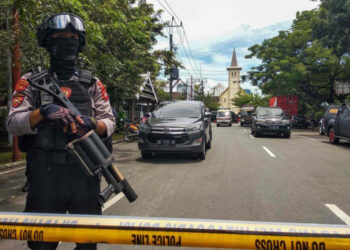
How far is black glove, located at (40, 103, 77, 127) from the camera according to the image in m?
1.71

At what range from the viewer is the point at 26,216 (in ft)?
4.81

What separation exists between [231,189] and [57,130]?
4005mm

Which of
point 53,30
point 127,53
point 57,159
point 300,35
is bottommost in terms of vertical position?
point 57,159

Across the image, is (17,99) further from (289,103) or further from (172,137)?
(289,103)

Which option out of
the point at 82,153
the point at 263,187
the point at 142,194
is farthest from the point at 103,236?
the point at 263,187

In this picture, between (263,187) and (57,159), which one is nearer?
(57,159)

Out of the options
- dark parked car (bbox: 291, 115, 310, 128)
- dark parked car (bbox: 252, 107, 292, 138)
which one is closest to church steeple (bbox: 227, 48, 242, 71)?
dark parked car (bbox: 291, 115, 310, 128)

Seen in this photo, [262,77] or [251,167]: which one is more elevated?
[262,77]

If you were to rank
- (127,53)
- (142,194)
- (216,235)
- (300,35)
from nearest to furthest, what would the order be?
(216,235) < (142,194) < (127,53) < (300,35)

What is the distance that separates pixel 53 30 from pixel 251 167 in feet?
21.1

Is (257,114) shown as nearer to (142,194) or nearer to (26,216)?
(142,194)

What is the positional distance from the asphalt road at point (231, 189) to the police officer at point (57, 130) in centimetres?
132

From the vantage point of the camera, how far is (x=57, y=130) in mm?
1918

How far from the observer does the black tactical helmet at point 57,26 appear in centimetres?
194
